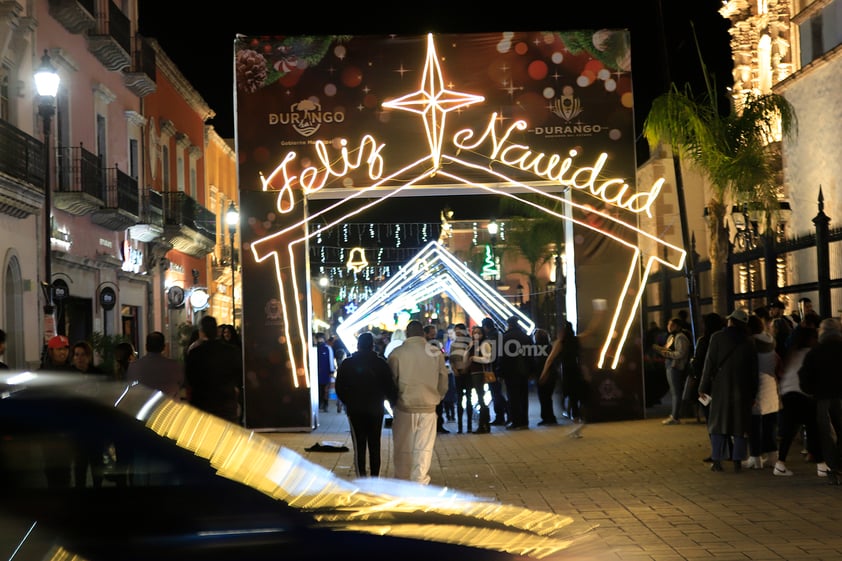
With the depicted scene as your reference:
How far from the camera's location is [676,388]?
19.2m

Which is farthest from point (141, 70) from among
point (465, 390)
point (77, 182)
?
point (465, 390)

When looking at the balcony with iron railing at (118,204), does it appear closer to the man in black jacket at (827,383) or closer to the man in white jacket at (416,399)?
the man in white jacket at (416,399)

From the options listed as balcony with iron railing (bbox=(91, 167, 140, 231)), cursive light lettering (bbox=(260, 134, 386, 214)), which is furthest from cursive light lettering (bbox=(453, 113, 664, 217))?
balcony with iron railing (bbox=(91, 167, 140, 231))

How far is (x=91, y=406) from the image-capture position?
161 inches

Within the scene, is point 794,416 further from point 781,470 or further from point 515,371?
point 515,371

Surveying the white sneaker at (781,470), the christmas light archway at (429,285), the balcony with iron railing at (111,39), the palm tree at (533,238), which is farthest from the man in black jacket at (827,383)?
the palm tree at (533,238)

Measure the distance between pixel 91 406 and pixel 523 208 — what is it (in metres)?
39.3

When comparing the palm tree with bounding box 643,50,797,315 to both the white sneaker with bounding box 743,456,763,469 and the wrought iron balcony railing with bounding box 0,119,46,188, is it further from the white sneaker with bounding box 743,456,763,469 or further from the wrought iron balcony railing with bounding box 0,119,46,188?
the wrought iron balcony railing with bounding box 0,119,46,188

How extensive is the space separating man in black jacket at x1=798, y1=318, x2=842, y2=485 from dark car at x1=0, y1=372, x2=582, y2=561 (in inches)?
331

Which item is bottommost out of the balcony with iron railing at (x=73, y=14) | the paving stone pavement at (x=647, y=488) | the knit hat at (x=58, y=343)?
the paving stone pavement at (x=647, y=488)

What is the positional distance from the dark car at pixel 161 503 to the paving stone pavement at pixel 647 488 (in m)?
0.82

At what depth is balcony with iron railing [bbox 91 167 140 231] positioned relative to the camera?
91.3ft

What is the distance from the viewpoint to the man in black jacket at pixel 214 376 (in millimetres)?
11750

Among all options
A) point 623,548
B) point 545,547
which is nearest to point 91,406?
point 545,547
